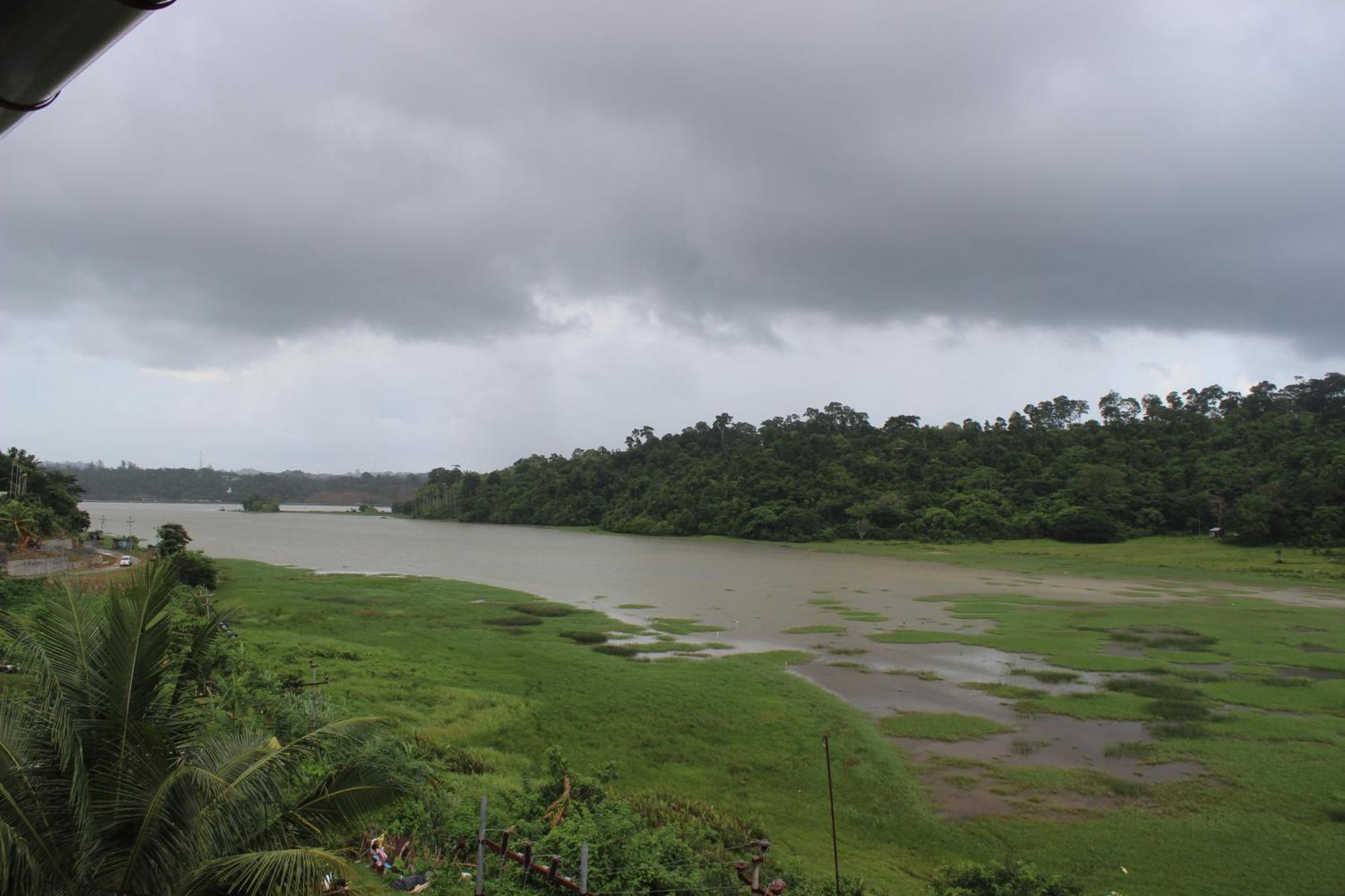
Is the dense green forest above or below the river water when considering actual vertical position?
above

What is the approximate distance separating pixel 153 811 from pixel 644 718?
43.7ft

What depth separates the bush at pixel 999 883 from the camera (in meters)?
9.23

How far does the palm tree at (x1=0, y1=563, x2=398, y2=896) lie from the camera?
513cm

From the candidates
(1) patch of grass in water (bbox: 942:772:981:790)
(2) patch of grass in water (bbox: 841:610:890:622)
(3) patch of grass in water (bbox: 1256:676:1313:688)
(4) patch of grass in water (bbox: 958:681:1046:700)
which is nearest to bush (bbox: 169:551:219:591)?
(2) patch of grass in water (bbox: 841:610:890:622)

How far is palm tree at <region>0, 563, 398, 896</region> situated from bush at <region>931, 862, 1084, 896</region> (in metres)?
7.19

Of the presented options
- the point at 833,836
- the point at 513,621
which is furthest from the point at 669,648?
the point at 833,836

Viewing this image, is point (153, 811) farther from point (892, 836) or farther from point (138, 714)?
point (892, 836)

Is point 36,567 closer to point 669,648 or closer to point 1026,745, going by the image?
point 669,648

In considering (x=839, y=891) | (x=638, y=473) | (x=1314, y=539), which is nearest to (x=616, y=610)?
(x=839, y=891)

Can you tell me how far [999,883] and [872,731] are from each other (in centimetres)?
801

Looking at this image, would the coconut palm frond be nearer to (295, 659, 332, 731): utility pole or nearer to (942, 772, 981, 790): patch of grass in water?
(295, 659, 332, 731): utility pole

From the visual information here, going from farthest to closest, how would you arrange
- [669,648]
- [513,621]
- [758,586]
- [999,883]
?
[758,586] → [513,621] → [669,648] → [999,883]

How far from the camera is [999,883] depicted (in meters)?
9.52

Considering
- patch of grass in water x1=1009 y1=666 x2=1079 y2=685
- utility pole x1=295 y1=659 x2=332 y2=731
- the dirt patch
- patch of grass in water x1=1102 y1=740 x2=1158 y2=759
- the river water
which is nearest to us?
utility pole x1=295 y1=659 x2=332 y2=731
